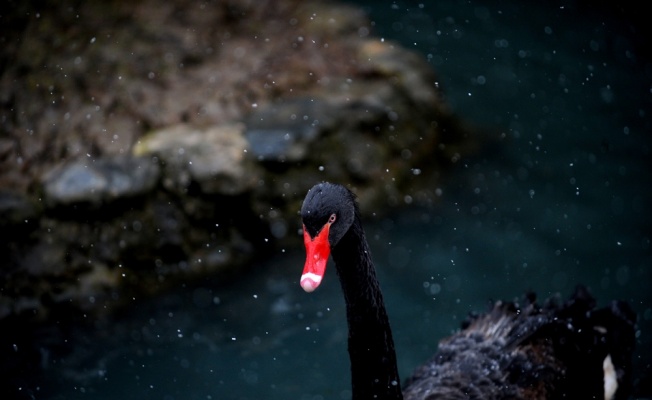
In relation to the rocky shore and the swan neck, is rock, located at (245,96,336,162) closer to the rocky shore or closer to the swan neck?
the rocky shore

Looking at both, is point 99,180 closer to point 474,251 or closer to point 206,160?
point 206,160

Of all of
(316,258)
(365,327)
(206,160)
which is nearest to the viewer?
(316,258)

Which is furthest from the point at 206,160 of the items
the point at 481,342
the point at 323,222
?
the point at 323,222

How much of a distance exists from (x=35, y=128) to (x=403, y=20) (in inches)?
149

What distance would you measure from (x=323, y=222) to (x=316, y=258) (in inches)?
5.5

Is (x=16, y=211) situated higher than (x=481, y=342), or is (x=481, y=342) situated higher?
(x=481, y=342)

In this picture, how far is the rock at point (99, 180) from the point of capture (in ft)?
15.7

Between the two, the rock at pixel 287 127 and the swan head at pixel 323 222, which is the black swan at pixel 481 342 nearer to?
the swan head at pixel 323 222

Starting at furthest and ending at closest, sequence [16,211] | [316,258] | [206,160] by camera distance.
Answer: [206,160]
[16,211]
[316,258]

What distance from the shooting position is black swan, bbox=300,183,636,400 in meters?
2.55

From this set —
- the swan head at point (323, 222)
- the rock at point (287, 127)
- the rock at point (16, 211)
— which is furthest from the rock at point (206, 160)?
the swan head at point (323, 222)

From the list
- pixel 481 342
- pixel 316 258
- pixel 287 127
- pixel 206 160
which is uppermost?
pixel 316 258

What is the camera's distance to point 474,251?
200 inches

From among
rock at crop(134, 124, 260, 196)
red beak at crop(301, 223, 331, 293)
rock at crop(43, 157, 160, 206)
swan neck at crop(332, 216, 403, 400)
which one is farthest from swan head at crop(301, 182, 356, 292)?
rock at crop(43, 157, 160, 206)
